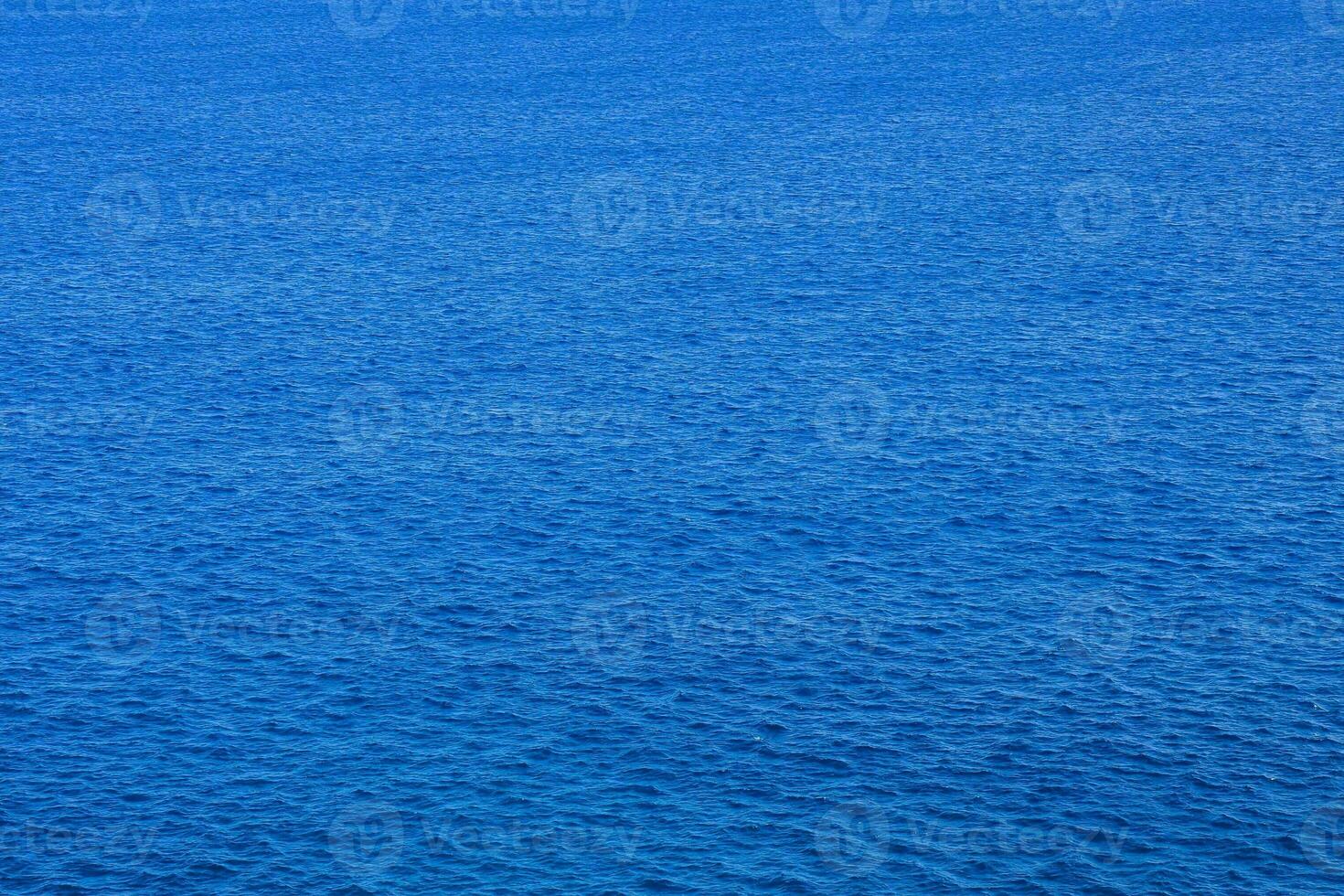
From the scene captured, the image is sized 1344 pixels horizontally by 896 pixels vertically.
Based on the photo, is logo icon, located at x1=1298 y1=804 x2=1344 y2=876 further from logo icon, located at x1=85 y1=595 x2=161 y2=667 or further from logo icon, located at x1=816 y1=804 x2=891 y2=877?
logo icon, located at x1=85 y1=595 x2=161 y2=667

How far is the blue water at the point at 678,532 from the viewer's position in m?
72.8

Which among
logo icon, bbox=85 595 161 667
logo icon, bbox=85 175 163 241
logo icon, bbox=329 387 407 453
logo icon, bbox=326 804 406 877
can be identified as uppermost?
logo icon, bbox=85 175 163 241

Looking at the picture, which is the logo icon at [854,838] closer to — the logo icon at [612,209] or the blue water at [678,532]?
the blue water at [678,532]

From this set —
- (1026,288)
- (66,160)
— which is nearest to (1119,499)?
(1026,288)

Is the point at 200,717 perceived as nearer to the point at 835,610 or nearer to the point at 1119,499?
the point at 835,610

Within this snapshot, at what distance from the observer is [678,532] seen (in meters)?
100

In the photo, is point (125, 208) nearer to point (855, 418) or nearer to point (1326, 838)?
point (855, 418)

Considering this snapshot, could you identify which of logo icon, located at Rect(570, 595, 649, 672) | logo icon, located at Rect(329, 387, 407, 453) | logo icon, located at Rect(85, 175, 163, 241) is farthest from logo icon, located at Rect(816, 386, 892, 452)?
logo icon, located at Rect(85, 175, 163, 241)

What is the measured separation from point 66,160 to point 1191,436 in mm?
132435

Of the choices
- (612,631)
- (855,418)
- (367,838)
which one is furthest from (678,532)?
(367,838)

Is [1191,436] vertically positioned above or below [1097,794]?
above

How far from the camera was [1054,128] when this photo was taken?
19150cm

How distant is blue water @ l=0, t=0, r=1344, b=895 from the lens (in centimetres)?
7275

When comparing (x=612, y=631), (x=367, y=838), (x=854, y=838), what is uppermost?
(x=612, y=631)
